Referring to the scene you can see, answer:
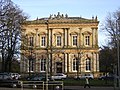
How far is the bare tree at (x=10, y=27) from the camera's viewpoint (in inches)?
2454

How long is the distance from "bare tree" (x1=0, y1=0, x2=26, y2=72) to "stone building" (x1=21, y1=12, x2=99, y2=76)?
36.4 meters

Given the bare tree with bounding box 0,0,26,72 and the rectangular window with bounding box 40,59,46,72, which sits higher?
the bare tree with bounding box 0,0,26,72

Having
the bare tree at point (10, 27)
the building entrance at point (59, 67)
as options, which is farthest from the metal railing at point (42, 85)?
the building entrance at point (59, 67)

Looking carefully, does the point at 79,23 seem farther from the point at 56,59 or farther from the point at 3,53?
the point at 3,53

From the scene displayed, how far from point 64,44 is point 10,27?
160 feet

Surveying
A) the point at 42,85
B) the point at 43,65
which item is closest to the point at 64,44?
the point at 43,65

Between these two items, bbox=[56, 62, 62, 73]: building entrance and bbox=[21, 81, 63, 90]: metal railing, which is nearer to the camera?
bbox=[21, 81, 63, 90]: metal railing

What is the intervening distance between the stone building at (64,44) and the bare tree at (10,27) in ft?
119

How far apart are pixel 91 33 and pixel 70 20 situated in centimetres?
752

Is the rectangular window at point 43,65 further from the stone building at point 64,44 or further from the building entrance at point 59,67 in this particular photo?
the building entrance at point 59,67

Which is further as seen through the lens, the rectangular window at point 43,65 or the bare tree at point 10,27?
the rectangular window at point 43,65

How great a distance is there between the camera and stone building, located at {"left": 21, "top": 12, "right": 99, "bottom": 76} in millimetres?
107938

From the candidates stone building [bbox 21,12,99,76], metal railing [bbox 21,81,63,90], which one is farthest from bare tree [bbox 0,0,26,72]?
stone building [bbox 21,12,99,76]

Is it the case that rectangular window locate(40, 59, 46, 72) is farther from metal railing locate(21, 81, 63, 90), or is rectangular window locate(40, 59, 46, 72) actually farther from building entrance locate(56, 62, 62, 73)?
metal railing locate(21, 81, 63, 90)
